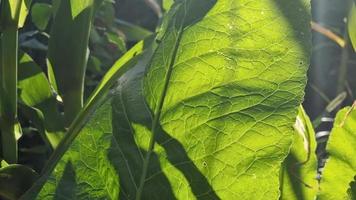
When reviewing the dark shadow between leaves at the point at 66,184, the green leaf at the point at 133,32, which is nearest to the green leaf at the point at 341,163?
the dark shadow between leaves at the point at 66,184

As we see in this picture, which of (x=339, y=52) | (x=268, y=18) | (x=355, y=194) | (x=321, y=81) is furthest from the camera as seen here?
(x=339, y=52)

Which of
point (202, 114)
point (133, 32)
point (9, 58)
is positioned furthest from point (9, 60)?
point (133, 32)

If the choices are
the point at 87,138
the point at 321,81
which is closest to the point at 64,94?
the point at 87,138

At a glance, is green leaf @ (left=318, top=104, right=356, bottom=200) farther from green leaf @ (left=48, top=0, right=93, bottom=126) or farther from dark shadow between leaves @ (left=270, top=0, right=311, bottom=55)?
green leaf @ (left=48, top=0, right=93, bottom=126)

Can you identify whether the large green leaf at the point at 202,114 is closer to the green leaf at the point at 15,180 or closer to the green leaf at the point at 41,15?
the green leaf at the point at 15,180

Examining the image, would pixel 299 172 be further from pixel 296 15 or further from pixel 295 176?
pixel 296 15

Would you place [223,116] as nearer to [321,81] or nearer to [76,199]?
[76,199]

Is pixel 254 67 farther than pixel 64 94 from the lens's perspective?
No

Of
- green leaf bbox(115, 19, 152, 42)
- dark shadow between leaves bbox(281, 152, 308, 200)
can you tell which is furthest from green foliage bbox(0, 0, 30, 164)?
green leaf bbox(115, 19, 152, 42)
